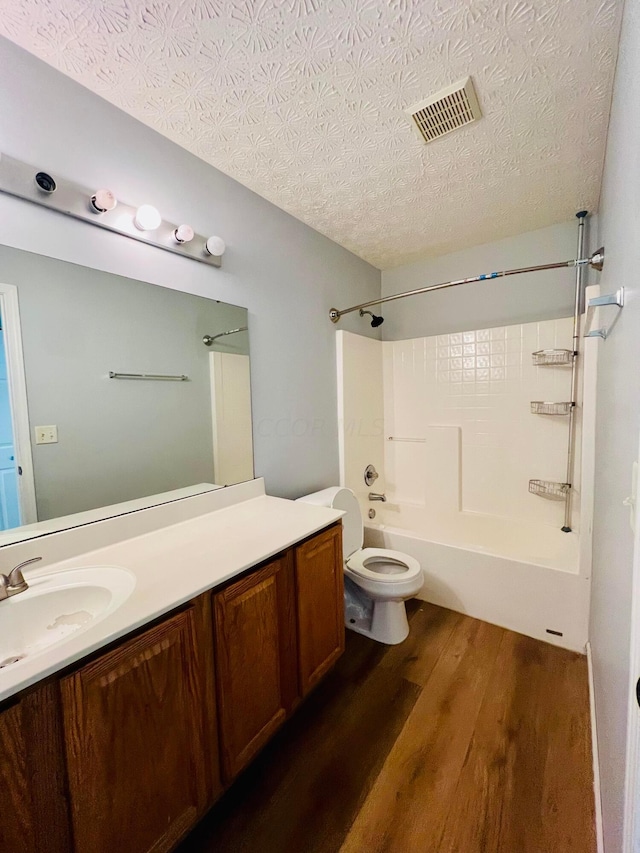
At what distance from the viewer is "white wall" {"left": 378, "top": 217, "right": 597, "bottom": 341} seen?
2.21m

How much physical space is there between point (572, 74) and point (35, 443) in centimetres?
222

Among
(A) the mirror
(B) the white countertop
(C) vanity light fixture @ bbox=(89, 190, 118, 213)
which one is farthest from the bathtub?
(C) vanity light fixture @ bbox=(89, 190, 118, 213)

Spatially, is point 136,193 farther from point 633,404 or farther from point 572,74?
point 633,404

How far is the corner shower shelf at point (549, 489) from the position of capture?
216 centimetres

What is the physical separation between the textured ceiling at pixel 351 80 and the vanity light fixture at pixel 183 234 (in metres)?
0.35

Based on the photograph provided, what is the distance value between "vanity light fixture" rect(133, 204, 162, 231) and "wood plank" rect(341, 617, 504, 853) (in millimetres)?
2205

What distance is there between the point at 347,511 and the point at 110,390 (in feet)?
4.50

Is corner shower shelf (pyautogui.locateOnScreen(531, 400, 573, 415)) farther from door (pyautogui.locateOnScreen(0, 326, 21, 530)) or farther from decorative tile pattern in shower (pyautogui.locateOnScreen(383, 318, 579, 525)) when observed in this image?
door (pyautogui.locateOnScreen(0, 326, 21, 530))

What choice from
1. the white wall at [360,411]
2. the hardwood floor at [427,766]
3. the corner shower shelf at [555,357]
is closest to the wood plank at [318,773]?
Result: the hardwood floor at [427,766]

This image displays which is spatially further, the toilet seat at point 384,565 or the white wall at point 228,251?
the toilet seat at point 384,565

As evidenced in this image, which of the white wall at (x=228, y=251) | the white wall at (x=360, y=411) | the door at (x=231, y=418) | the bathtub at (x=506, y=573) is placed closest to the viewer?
the white wall at (x=228, y=251)

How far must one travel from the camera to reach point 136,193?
1.35 meters

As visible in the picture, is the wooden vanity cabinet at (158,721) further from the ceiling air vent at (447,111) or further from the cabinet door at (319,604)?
the ceiling air vent at (447,111)

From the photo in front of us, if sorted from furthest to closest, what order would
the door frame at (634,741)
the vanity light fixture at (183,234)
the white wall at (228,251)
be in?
the vanity light fixture at (183,234)
the white wall at (228,251)
the door frame at (634,741)
